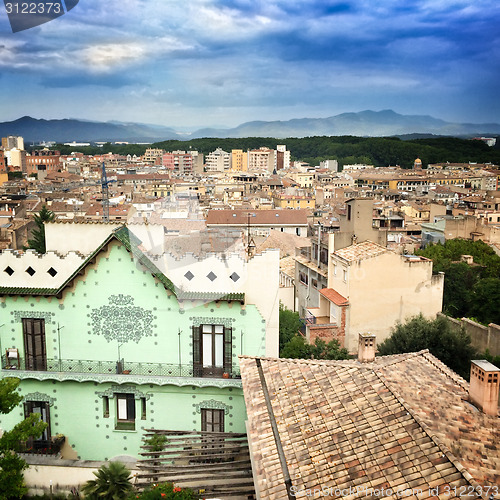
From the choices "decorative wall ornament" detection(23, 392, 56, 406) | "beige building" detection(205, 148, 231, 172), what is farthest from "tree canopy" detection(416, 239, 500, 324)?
"beige building" detection(205, 148, 231, 172)

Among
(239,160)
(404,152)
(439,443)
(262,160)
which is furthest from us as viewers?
(239,160)

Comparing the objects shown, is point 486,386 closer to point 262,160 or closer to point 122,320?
point 122,320

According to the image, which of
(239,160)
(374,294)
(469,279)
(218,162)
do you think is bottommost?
(469,279)

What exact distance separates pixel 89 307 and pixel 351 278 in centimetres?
977

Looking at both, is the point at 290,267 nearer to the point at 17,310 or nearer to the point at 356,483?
the point at 17,310

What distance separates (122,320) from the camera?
41.6 ft

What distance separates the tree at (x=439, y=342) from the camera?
1803 centimetres

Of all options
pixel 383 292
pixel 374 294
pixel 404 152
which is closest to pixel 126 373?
pixel 374 294

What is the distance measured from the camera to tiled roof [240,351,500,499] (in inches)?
258

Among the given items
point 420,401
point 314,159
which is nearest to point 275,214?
point 420,401

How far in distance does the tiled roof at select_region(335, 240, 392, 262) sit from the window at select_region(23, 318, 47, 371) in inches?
421

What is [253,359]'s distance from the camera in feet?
36.5

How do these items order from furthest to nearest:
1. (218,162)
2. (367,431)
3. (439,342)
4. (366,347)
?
1. (218,162)
2. (439,342)
3. (366,347)
4. (367,431)

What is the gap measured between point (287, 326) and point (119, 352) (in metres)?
7.63
